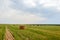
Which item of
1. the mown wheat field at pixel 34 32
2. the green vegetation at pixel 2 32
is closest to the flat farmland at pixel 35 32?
the mown wheat field at pixel 34 32

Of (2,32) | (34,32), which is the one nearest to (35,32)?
(34,32)

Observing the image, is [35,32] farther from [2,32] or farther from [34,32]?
[2,32]

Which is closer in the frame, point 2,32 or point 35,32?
point 35,32

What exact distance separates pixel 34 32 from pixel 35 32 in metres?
0.08

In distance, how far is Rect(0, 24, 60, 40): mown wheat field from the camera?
12.8m

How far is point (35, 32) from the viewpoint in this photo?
44.2 feet

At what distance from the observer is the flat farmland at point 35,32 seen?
1277cm

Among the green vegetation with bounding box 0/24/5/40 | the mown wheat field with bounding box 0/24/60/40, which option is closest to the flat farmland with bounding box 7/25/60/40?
the mown wheat field with bounding box 0/24/60/40

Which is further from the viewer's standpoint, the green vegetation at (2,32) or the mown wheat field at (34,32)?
the green vegetation at (2,32)

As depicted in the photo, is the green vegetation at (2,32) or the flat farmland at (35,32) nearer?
the flat farmland at (35,32)

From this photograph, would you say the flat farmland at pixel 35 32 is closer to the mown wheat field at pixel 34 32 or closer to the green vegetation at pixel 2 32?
the mown wheat field at pixel 34 32

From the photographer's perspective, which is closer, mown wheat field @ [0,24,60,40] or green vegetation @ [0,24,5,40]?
mown wheat field @ [0,24,60,40]

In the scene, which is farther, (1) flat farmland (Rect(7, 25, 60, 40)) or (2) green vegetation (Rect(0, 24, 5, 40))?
(2) green vegetation (Rect(0, 24, 5, 40))

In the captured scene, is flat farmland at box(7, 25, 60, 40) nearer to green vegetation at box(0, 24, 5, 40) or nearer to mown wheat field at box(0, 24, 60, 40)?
mown wheat field at box(0, 24, 60, 40)
